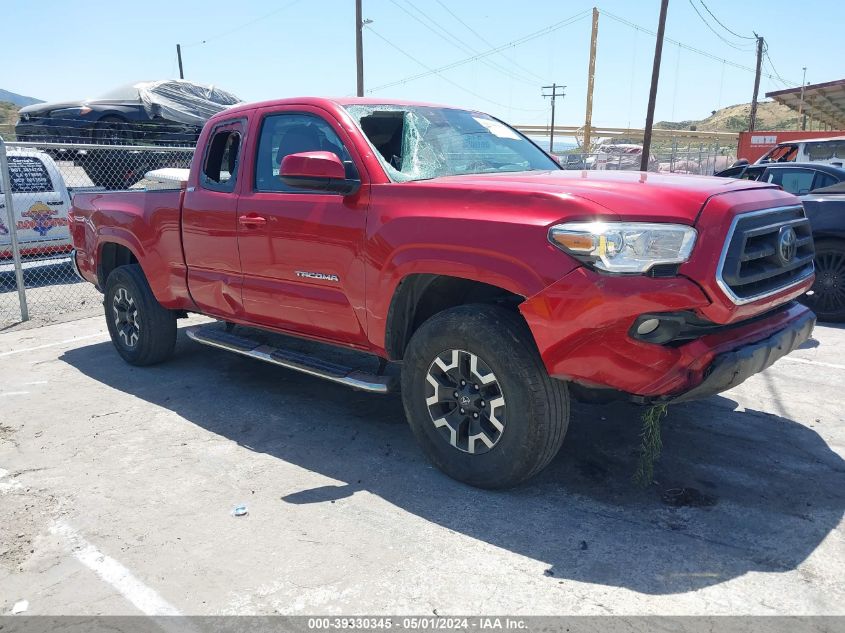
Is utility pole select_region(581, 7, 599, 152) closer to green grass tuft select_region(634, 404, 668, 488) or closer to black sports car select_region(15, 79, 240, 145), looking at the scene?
black sports car select_region(15, 79, 240, 145)

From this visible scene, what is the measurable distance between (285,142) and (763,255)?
293cm

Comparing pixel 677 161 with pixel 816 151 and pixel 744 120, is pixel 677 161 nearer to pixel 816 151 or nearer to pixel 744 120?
pixel 816 151

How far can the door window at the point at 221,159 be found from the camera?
478cm

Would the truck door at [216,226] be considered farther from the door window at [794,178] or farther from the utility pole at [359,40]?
the utility pole at [359,40]

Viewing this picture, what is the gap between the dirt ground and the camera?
2617 millimetres

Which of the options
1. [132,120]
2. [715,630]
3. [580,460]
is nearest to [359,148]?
[580,460]

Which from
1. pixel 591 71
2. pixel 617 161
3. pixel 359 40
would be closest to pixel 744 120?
pixel 591 71

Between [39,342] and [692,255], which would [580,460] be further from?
[39,342]

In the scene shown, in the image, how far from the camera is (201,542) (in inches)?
120

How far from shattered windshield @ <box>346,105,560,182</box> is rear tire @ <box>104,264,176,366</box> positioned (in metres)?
2.56

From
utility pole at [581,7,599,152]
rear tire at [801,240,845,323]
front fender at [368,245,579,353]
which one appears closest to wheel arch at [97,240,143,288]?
front fender at [368,245,579,353]

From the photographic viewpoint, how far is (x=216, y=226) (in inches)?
183

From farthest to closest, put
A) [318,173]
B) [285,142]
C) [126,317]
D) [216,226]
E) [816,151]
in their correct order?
[816,151], [126,317], [216,226], [285,142], [318,173]

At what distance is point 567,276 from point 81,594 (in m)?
2.38
